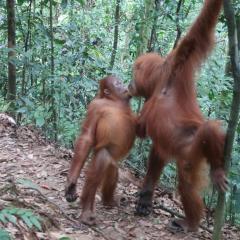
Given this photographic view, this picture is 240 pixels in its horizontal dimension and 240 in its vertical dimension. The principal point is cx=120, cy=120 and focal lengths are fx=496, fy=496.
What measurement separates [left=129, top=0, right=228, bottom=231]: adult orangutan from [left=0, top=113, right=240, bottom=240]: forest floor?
10.2 inches

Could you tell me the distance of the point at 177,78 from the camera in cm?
403

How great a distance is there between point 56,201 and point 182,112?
4.54 ft

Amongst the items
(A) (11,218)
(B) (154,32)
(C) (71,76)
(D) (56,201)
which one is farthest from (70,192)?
(B) (154,32)

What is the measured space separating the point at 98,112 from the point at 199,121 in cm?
83

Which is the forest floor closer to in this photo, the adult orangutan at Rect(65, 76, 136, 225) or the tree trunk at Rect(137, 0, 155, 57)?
the adult orangutan at Rect(65, 76, 136, 225)

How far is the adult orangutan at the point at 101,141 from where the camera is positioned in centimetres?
399

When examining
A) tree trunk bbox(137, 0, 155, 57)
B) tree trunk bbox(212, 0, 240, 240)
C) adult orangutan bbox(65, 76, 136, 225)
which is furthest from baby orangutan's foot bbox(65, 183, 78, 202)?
tree trunk bbox(137, 0, 155, 57)

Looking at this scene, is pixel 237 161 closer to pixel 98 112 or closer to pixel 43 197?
pixel 98 112

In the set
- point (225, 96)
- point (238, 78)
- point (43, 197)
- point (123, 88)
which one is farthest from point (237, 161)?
point (238, 78)

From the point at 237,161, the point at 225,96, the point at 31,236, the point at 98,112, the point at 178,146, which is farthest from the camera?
the point at 225,96

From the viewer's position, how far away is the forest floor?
A: 140 inches

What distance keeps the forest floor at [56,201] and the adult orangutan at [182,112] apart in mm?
259

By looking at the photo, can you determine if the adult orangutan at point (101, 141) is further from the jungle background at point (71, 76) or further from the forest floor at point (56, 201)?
the jungle background at point (71, 76)

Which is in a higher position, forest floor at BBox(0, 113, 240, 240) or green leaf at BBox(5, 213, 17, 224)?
green leaf at BBox(5, 213, 17, 224)
